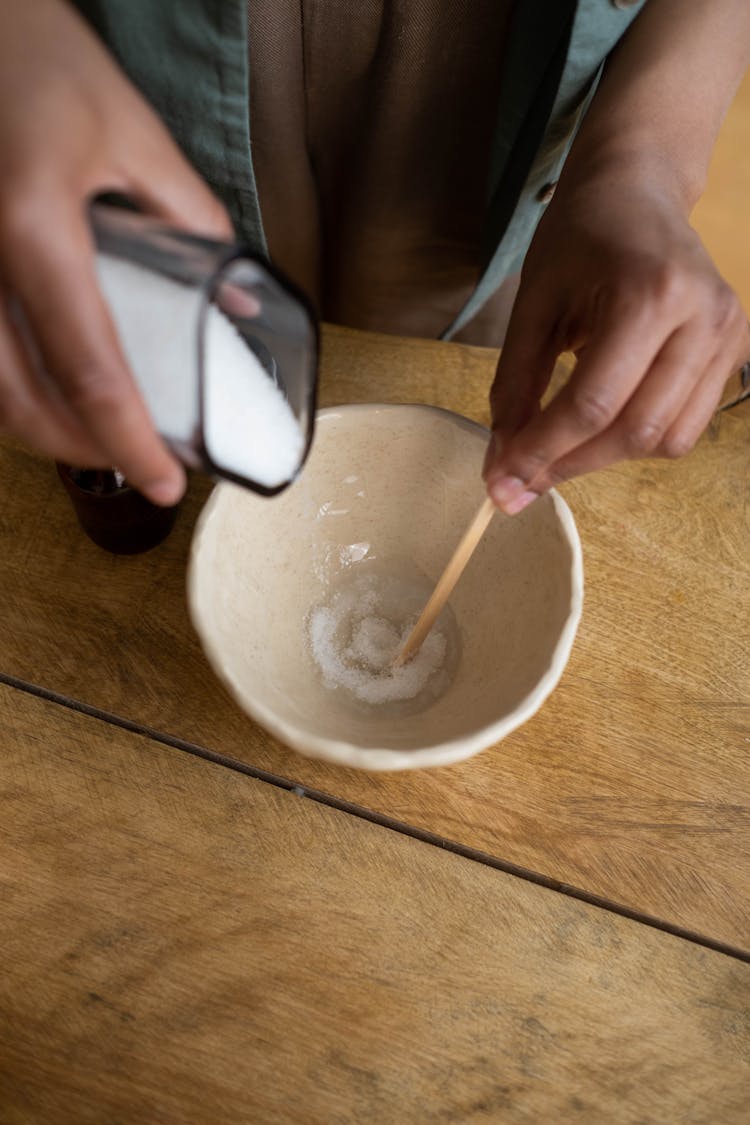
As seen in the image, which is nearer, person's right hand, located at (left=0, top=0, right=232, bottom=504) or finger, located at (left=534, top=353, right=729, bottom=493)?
person's right hand, located at (left=0, top=0, right=232, bottom=504)

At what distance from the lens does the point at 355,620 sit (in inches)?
29.5

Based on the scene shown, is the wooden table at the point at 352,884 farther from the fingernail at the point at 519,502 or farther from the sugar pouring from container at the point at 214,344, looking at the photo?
the sugar pouring from container at the point at 214,344

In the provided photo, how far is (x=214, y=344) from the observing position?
16.4 inches

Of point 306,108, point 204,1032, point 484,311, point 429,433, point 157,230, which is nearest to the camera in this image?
point 157,230

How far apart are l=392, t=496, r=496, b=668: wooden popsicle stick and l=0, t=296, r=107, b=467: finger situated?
0.95 ft

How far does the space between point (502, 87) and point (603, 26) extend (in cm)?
13

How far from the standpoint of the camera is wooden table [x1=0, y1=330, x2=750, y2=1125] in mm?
566

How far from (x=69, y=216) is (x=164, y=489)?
14cm

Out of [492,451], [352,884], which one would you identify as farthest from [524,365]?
[352,884]

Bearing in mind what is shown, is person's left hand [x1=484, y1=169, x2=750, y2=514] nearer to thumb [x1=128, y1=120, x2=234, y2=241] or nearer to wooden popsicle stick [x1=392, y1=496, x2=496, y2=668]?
wooden popsicle stick [x1=392, y1=496, x2=496, y2=668]

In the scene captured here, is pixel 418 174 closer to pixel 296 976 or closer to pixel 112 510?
pixel 112 510

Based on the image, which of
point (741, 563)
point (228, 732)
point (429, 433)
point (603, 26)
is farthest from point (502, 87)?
point (228, 732)

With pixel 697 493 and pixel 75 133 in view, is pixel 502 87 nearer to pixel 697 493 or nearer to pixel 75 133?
pixel 697 493

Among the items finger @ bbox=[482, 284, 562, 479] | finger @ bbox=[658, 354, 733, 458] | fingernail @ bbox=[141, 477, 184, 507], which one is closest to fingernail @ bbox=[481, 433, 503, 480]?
finger @ bbox=[482, 284, 562, 479]
